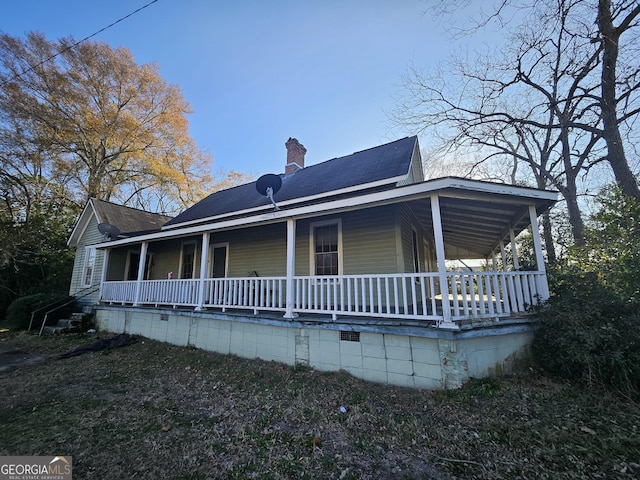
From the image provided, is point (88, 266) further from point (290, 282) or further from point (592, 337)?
point (592, 337)

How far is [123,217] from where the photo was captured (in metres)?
14.4

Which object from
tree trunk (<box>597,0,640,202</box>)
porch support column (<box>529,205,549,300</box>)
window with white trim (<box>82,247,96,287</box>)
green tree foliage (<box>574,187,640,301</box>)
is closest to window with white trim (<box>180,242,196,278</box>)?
window with white trim (<box>82,247,96,287</box>)

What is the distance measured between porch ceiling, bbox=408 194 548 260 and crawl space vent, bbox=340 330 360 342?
2.99 meters

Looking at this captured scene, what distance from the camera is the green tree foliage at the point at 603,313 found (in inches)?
152

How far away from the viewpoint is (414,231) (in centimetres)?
899

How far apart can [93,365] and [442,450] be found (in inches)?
294

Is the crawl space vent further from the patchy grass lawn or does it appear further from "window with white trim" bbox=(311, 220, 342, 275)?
"window with white trim" bbox=(311, 220, 342, 275)

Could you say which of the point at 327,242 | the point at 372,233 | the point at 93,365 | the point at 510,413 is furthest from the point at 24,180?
the point at 510,413

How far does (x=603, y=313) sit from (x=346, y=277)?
417cm

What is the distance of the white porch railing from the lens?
4.56 m

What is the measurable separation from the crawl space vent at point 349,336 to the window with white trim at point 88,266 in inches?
542

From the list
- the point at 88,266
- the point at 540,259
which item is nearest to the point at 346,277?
the point at 540,259

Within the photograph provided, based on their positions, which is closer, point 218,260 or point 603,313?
point 603,313

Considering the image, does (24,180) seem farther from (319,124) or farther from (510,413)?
(510,413)
